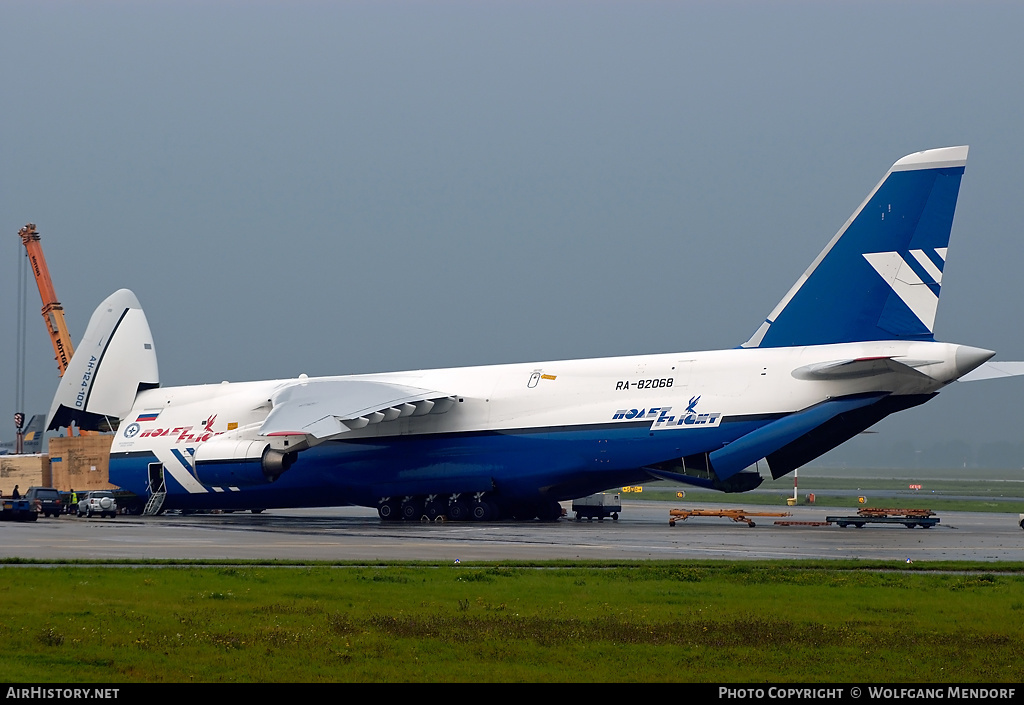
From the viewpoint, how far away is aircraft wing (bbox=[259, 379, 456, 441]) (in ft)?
111

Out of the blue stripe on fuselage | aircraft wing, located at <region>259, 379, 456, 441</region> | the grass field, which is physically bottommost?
the grass field

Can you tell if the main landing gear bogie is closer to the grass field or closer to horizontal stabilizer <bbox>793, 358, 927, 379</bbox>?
horizontal stabilizer <bbox>793, 358, 927, 379</bbox>

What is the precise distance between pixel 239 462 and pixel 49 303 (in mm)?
26808

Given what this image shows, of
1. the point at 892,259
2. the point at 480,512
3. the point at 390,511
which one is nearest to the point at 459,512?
the point at 480,512

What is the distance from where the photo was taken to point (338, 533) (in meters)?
30.4

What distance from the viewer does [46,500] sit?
40.5 m

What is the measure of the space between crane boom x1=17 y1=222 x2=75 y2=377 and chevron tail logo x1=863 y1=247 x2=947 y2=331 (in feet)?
137

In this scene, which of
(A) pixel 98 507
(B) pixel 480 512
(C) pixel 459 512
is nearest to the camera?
(B) pixel 480 512

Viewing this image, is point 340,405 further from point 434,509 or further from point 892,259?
point 892,259

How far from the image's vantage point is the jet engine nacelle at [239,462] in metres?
35.5

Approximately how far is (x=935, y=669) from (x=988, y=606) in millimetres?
→ 4264

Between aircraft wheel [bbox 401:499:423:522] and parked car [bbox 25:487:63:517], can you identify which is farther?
parked car [bbox 25:487:63:517]

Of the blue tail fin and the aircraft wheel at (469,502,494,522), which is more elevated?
the blue tail fin

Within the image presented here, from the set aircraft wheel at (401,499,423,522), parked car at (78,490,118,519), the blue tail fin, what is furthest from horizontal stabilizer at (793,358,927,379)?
parked car at (78,490,118,519)
